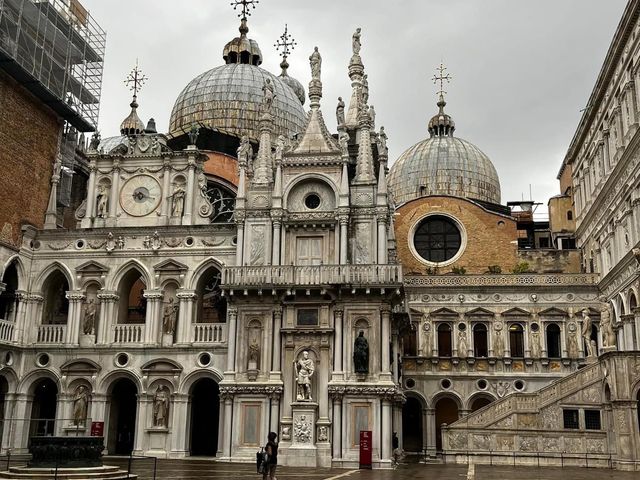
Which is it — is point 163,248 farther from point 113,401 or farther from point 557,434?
point 557,434

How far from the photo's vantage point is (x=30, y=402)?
116 feet

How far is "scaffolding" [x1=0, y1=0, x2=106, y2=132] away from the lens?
117 ft

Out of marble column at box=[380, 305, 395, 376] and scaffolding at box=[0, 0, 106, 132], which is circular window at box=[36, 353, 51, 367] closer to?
scaffolding at box=[0, 0, 106, 132]

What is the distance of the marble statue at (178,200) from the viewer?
36.9 m

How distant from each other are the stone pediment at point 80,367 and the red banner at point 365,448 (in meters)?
12.1

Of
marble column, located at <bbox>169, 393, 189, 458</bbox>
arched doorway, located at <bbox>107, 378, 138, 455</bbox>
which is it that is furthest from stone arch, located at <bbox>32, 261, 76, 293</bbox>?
marble column, located at <bbox>169, 393, 189, 458</bbox>

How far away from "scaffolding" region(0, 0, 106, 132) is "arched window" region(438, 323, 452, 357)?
22.2 m

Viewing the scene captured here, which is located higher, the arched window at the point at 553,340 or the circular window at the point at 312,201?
the circular window at the point at 312,201

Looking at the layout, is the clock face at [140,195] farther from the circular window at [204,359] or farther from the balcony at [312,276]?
the circular window at [204,359]

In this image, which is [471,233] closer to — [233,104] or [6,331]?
[233,104]

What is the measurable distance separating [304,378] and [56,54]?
21.3 m

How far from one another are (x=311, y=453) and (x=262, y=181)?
39.1 ft

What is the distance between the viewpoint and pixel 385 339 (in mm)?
31688

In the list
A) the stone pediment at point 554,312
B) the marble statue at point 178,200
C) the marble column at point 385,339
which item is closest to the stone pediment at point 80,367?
the marble statue at point 178,200
